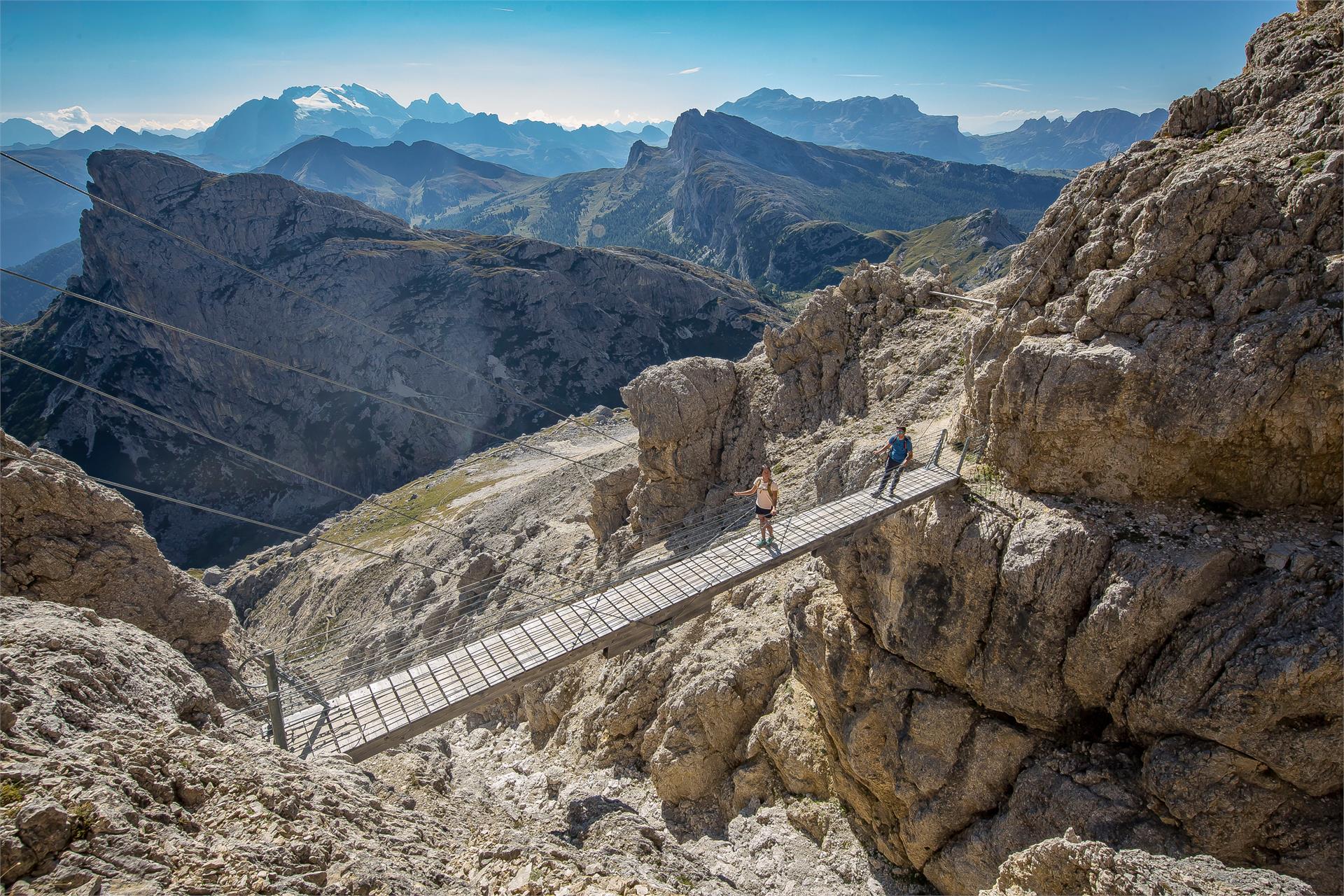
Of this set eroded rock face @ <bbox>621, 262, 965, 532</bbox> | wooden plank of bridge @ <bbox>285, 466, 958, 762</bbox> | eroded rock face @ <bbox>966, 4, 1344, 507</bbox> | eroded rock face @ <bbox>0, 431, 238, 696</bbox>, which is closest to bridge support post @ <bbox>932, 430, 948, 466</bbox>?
wooden plank of bridge @ <bbox>285, 466, 958, 762</bbox>

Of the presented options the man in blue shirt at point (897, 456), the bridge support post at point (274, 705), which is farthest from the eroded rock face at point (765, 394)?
the bridge support post at point (274, 705)

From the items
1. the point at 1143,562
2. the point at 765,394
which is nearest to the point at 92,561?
the point at 1143,562

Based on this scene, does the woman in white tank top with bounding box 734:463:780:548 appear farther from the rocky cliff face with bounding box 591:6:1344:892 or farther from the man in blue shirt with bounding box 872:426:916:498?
the man in blue shirt with bounding box 872:426:916:498

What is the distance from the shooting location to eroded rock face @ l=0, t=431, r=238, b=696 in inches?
611

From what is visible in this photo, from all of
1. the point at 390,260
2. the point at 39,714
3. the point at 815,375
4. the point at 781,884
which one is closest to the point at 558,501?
the point at 815,375

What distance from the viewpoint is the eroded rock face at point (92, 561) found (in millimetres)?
15523

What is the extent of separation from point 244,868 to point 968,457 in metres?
16.9

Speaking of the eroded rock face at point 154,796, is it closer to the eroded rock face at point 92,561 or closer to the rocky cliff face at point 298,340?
the eroded rock face at point 92,561

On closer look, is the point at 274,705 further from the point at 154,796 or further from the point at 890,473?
the point at 890,473

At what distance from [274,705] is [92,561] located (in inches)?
374

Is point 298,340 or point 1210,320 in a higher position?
point 1210,320

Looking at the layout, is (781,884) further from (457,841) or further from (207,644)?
(207,644)

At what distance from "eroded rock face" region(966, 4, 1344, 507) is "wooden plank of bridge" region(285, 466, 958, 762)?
343cm

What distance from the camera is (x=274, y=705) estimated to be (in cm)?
1181
